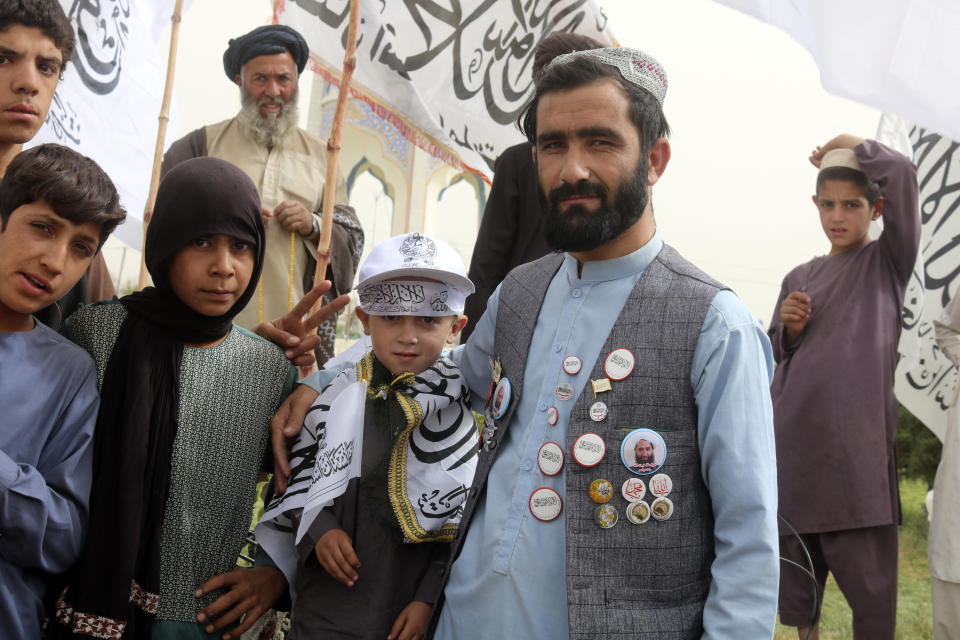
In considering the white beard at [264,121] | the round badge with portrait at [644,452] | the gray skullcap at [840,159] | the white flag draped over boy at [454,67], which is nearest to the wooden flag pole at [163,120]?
the white beard at [264,121]

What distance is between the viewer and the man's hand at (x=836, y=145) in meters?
3.58

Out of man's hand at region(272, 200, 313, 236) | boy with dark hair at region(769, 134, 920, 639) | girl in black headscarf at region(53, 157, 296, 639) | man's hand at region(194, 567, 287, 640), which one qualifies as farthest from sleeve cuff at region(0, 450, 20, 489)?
boy with dark hair at region(769, 134, 920, 639)

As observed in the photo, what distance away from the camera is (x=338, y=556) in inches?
69.9

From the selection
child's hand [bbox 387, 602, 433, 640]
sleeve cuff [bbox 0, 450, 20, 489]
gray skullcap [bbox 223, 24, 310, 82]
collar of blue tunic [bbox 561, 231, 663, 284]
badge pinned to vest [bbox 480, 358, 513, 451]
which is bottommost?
child's hand [bbox 387, 602, 433, 640]

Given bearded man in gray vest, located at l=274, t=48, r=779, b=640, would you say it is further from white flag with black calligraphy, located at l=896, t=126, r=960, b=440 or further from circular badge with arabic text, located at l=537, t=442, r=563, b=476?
white flag with black calligraphy, located at l=896, t=126, r=960, b=440

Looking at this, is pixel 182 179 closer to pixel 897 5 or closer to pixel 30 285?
pixel 30 285

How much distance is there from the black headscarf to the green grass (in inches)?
144

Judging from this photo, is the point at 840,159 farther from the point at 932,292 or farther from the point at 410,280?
the point at 410,280

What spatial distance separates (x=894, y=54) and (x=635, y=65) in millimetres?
1844

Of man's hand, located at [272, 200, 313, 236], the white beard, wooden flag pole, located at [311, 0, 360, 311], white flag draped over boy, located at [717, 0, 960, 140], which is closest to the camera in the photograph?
wooden flag pole, located at [311, 0, 360, 311]

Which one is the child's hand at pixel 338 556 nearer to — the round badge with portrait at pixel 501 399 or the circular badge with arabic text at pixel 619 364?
the round badge with portrait at pixel 501 399

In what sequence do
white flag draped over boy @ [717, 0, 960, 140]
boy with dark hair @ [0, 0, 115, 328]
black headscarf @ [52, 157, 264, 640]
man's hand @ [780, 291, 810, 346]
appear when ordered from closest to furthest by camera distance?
black headscarf @ [52, 157, 264, 640], boy with dark hair @ [0, 0, 115, 328], white flag draped over boy @ [717, 0, 960, 140], man's hand @ [780, 291, 810, 346]

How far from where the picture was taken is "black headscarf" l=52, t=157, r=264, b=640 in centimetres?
167

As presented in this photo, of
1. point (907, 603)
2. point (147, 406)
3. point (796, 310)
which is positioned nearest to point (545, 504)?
point (147, 406)
